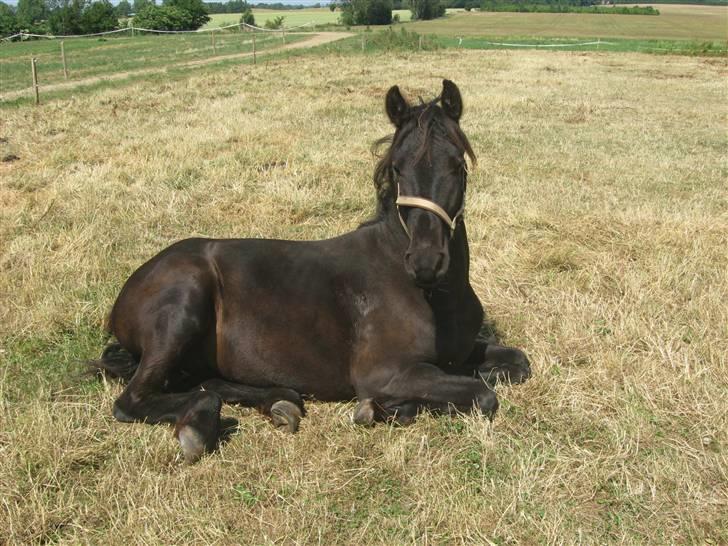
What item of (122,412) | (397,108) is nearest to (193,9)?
(397,108)

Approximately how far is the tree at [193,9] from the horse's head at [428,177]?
258 feet

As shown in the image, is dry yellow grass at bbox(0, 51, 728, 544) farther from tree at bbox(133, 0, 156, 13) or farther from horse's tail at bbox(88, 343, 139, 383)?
tree at bbox(133, 0, 156, 13)

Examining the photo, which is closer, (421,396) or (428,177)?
(428,177)

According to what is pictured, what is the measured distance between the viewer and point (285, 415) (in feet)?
12.5

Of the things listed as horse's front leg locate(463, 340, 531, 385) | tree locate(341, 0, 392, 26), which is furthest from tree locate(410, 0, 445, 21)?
horse's front leg locate(463, 340, 531, 385)

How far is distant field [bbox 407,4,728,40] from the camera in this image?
219 ft

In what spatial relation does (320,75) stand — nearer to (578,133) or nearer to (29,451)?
(578,133)

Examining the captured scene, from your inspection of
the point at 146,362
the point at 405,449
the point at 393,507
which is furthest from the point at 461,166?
the point at 146,362

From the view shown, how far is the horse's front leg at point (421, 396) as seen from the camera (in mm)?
3766

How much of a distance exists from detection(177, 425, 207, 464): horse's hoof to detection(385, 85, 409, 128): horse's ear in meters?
2.07

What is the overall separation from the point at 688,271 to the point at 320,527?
14.4 ft

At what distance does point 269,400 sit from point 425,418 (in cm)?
95

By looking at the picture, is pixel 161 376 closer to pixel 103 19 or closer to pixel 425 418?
pixel 425 418

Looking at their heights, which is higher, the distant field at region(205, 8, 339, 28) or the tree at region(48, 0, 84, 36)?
the distant field at region(205, 8, 339, 28)
